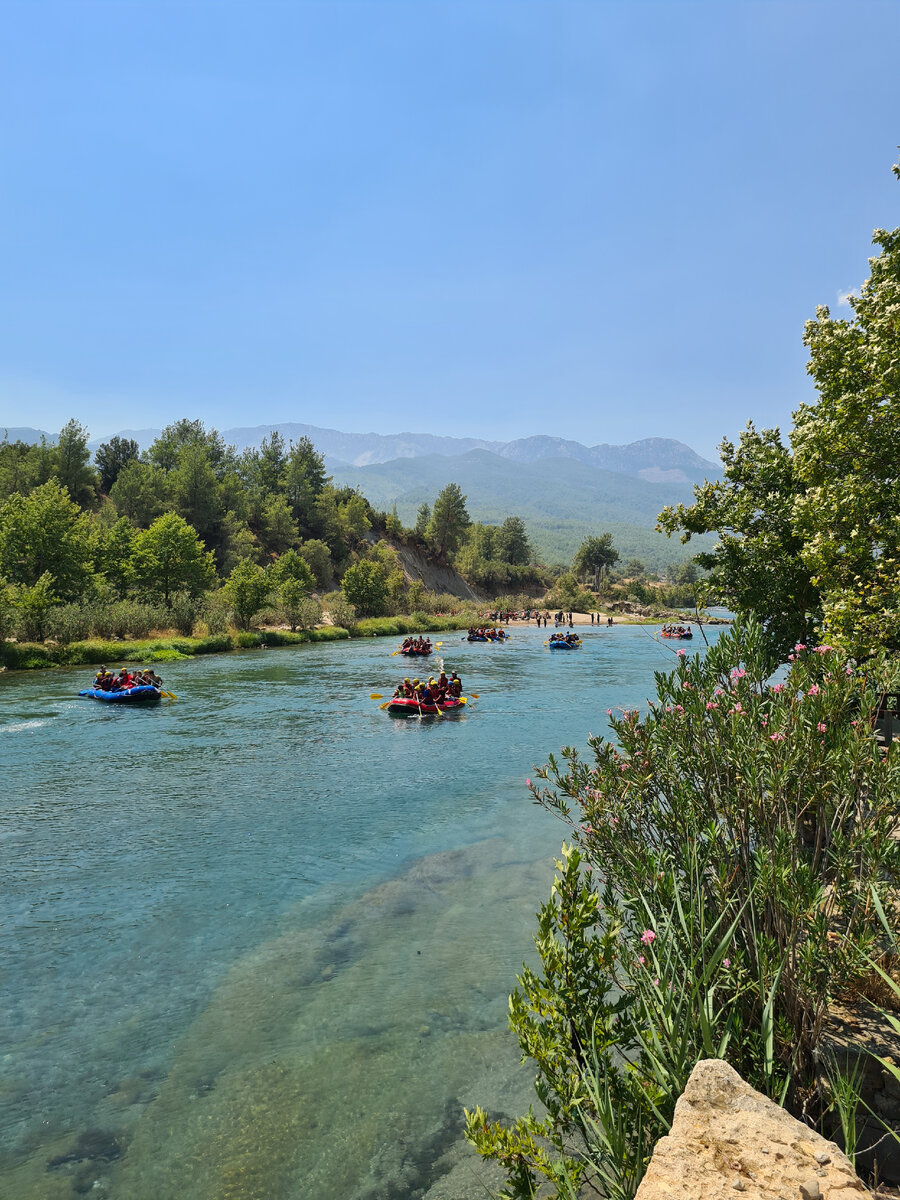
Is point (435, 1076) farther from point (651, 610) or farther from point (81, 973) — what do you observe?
point (651, 610)

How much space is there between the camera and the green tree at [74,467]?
265 feet

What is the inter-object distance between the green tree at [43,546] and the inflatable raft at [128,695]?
A: 20886 mm

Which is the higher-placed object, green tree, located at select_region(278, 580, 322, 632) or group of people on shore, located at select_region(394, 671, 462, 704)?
green tree, located at select_region(278, 580, 322, 632)

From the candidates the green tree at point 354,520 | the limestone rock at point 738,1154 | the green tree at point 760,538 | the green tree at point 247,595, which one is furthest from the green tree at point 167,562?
the limestone rock at point 738,1154

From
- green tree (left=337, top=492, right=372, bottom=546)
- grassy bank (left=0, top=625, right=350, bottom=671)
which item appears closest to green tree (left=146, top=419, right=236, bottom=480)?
green tree (left=337, top=492, right=372, bottom=546)

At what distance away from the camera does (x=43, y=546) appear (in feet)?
166

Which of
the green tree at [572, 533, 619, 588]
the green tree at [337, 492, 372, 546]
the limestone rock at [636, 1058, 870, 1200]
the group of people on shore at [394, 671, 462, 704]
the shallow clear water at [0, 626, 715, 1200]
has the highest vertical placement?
the green tree at [337, 492, 372, 546]

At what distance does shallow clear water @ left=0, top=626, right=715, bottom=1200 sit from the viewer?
7016mm

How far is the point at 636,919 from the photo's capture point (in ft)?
17.8

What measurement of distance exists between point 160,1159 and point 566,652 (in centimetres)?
5702

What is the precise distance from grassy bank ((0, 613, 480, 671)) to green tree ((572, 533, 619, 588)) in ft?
243

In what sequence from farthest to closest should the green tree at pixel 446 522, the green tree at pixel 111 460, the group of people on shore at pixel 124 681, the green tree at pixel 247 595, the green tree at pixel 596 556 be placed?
the green tree at pixel 596 556, the green tree at pixel 446 522, the green tree at pixel 111 460, the green tree at pixel 247 595, the group of people on shore at pixel 124 681

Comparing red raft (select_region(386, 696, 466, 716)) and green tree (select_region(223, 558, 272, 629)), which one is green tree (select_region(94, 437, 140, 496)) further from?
red raft (select_region(386, 696, 466, 716))

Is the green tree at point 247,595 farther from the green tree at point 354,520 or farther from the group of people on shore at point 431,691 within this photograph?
the green tree at point 354,520
